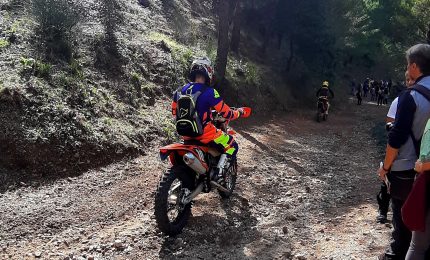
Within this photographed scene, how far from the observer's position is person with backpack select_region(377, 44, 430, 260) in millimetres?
3586

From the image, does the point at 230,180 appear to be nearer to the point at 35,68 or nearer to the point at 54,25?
the point at 35,68

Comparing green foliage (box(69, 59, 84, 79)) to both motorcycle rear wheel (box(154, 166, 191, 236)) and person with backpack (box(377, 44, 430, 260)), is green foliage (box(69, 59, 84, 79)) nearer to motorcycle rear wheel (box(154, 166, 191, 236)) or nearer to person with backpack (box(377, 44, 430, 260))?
motorcycle rear wheel (box(154, 166, 191, 236))

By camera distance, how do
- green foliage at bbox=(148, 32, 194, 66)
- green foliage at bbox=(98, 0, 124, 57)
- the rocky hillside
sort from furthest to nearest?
green foliage at bbox=(148, 32, 194, 66), green foliage at bbox=(98, 0, 124, 57), the rocky hillside

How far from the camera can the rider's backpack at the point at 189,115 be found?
17.6 ft

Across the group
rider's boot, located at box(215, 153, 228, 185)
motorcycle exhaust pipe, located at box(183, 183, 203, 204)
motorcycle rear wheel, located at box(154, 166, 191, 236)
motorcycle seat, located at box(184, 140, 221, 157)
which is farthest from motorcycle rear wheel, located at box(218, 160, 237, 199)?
motorcycle rear wheel, located at box(154, 166, 191, 236)

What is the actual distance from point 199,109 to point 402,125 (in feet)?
8.40

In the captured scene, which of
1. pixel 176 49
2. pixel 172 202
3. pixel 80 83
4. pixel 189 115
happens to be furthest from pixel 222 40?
pixel 172 202

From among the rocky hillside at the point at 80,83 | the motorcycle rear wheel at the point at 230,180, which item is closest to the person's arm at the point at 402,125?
the motorcycle rear wheel at the point at 230,180

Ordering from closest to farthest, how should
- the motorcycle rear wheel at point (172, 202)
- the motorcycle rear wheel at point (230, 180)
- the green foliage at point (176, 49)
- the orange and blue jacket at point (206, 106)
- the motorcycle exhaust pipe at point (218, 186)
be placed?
the motorcycle rear wheel at point (172, 202) < the orange and blue jacket at point (206, 106) < the motorcycle exhaust pipe at point (218, 186) < the motorcycle rear wheel at point (230, 180) < the green foliage at point (176, 49)

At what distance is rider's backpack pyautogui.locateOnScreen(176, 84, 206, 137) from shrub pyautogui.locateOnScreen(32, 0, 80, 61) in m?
5.17

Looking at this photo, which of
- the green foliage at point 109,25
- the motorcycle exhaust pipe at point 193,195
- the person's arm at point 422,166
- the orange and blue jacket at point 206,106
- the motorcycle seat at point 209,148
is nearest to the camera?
the person's arm at point 422,166

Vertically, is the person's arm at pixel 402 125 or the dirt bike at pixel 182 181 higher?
the person's arm at pixel 402 125

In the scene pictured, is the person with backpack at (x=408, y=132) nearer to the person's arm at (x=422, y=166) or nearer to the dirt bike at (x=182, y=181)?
the person's arm at (x=422, y=166)

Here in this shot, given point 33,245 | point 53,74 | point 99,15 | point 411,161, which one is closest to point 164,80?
point 99,15
